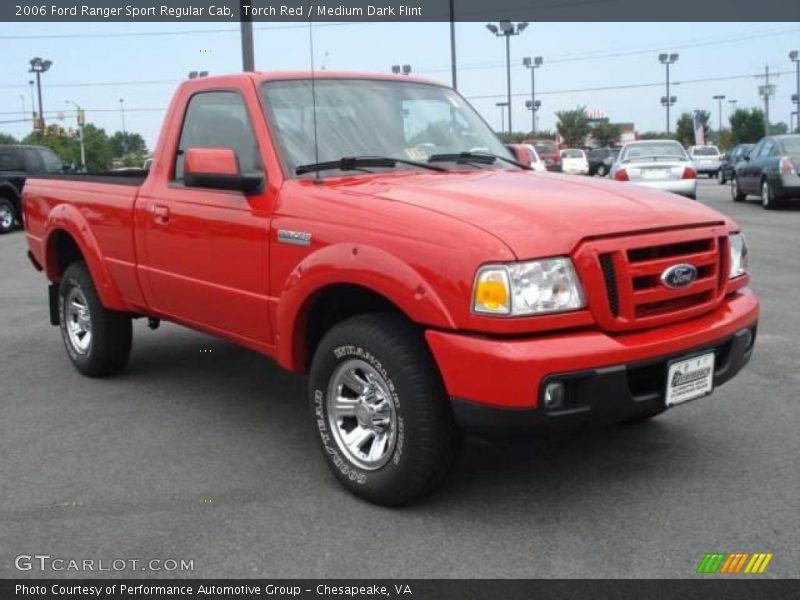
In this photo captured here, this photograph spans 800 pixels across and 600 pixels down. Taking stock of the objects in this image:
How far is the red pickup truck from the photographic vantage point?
329 centimetres

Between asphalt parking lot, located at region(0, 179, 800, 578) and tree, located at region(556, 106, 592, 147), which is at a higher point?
tree, located at region(556, 106, 592, 147)

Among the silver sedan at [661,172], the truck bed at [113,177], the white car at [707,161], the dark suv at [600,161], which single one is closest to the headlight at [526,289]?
the truck bed at [113,177]

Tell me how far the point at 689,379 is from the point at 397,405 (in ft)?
3.90

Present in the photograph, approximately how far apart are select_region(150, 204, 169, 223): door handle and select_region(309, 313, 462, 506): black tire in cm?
154

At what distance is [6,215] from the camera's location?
1995cm

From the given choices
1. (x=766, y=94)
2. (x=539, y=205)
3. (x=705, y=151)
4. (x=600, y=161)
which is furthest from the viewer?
(x=766, y=94)

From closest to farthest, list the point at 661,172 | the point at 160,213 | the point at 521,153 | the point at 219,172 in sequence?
the point at 219,172 → the point at 160,213 → the point at 521,153 → the point at 661,172

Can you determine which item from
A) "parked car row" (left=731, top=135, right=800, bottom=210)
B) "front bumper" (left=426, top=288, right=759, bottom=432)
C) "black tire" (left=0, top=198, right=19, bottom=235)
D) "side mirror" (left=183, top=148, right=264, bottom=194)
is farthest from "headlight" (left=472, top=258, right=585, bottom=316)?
"black tire" (left=0, top=198, right=19, bottom=235)

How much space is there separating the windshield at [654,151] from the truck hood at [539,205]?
1438 cm

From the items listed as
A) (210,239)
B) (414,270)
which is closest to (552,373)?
(414,270)

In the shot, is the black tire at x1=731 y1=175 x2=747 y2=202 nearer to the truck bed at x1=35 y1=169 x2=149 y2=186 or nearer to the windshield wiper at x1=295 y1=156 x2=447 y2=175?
the truck bed at x1=35 y1=169 x2=149 y2=186

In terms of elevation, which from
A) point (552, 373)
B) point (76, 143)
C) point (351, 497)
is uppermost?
point (76, 143)

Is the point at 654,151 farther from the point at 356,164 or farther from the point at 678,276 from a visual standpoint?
the point at 678,276

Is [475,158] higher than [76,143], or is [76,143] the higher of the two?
[76,143]
